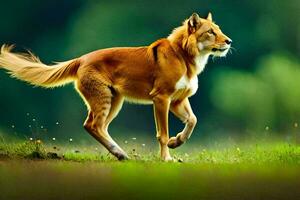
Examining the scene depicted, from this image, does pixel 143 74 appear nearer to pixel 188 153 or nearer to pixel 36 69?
pixel 188 153

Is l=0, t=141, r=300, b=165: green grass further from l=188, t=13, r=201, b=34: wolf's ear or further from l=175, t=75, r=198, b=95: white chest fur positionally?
l=188, t=13, r=201, b=34: wolf's ear

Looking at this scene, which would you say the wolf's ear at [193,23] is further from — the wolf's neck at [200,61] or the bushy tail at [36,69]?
the bushy tail at [36,69]

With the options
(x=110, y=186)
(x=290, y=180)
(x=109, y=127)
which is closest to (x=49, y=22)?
(x=109, y=127)

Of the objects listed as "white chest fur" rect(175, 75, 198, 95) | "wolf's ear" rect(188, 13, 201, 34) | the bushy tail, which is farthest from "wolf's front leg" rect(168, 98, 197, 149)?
the bushy tail

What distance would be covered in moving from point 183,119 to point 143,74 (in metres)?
0.36

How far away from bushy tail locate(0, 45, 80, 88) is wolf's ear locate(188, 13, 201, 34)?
69 centimetres

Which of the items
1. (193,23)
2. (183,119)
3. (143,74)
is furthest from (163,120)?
(193,23)

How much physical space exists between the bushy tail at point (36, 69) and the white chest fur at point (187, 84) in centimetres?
62

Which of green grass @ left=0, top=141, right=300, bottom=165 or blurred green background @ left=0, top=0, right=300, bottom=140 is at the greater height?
blurred green background @ left=0, top=0, right=300, bottom=140

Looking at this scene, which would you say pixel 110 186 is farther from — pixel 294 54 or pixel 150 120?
pixel 294 54

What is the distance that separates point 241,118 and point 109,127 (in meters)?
0.78

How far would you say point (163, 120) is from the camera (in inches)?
167

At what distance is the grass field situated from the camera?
4.12 meters

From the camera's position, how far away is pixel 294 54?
445 centimetres
